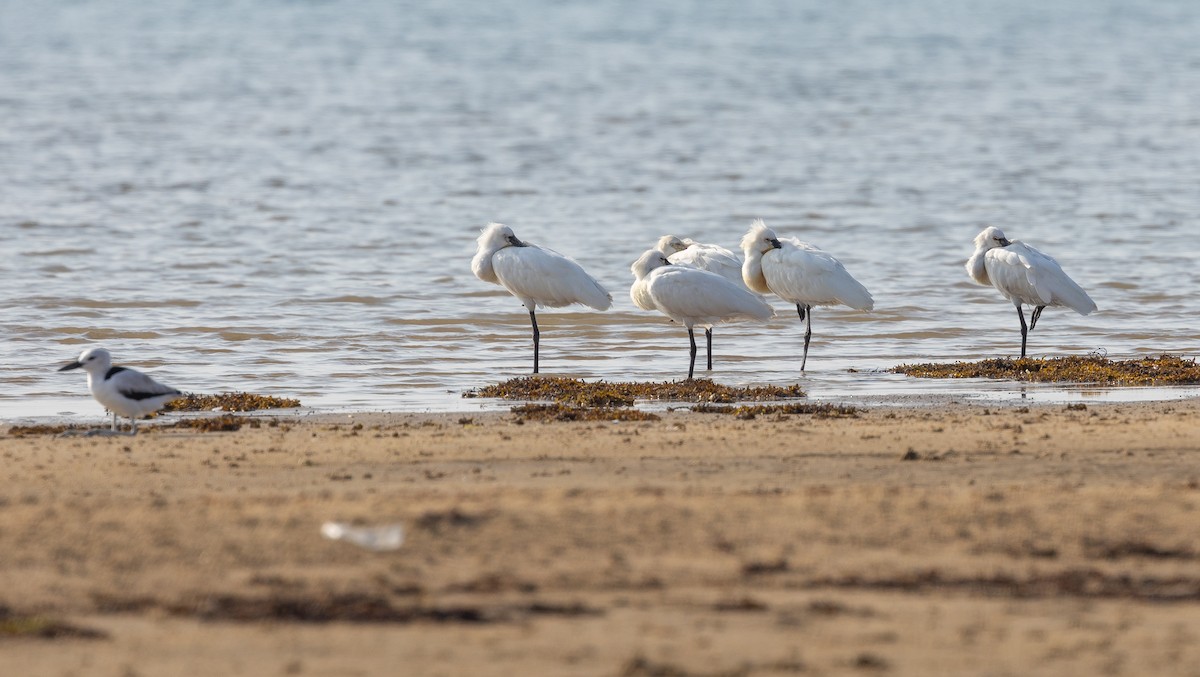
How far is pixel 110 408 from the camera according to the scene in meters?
10.2

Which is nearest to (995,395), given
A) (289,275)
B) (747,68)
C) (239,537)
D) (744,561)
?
(744,561)

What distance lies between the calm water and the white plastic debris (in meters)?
5.14

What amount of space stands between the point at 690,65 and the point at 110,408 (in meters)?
47.4

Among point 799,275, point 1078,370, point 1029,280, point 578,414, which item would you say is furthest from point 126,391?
point 1029,280

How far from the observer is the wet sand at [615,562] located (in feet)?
18.5

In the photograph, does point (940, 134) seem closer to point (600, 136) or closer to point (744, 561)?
point (600, 136)

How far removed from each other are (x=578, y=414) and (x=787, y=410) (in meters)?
1.38

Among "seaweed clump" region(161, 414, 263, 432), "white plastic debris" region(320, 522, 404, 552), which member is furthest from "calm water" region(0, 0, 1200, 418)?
"white plastic debris" region(320, 522, 404, 552)

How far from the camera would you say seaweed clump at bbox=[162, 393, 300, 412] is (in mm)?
11484

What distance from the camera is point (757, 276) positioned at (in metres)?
15.0

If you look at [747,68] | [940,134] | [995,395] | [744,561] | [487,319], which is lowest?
[744,561]

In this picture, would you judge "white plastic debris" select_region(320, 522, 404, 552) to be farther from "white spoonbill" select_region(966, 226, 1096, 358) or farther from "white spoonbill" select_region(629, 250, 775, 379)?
"white spoonbill" select_region(966, 226, 1096, 358)

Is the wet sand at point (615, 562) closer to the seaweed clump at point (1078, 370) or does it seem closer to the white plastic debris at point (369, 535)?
the white plastic debris at point (369, 535)

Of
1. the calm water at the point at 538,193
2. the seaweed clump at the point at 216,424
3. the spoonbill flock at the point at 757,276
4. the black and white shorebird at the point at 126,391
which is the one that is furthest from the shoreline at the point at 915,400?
the spoonbill flock at the point at 757,276
